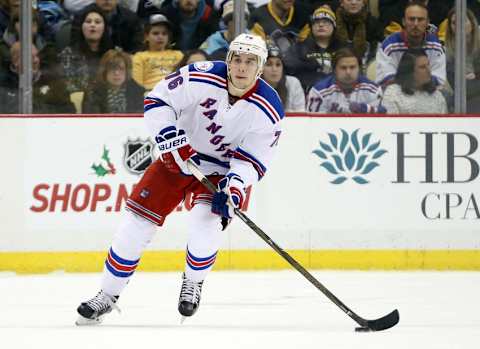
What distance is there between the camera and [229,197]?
16.2 ft

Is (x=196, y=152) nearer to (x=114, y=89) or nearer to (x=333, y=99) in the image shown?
(x=114, y=89)

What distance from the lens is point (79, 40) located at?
7953 mm

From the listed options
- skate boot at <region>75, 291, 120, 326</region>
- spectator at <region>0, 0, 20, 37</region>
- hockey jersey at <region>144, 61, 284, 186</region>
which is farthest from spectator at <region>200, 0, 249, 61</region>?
skate boot at <region>75, 291, 120, 326</region>

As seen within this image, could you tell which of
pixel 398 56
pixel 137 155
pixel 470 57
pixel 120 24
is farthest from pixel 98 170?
pixel 470 57

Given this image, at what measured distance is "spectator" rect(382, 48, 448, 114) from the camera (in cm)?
807

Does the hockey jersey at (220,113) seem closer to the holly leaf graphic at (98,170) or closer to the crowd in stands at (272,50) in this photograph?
the holly leaf graphic at (98,170)

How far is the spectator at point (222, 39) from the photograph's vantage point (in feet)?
26.1

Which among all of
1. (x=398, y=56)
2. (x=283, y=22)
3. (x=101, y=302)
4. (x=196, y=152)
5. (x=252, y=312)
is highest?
(x=283, y=22)

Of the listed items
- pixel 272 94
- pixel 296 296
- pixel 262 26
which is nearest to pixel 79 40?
pixel 262 26

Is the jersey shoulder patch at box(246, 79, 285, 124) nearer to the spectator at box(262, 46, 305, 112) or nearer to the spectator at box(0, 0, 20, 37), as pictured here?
the spectator at box(262, 46, 305, 112)

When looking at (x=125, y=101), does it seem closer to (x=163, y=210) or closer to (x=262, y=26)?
(x=262, y=26)

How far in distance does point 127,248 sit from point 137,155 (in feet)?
9.01

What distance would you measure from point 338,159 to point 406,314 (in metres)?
2.49

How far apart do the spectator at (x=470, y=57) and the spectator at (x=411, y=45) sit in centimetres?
5
